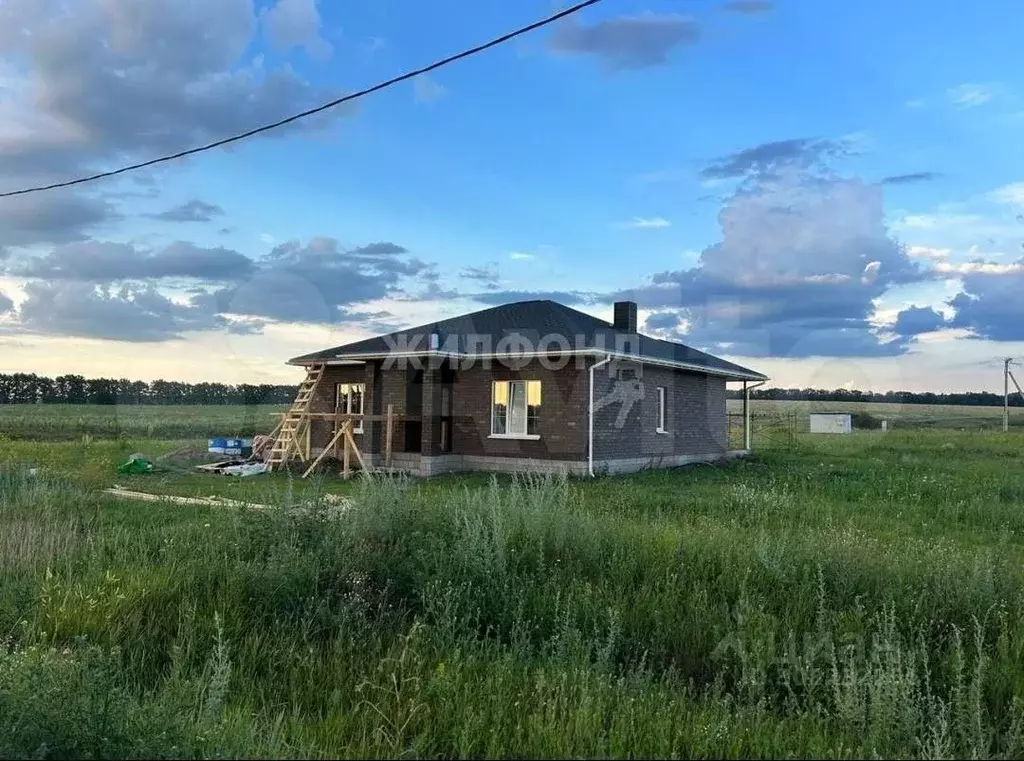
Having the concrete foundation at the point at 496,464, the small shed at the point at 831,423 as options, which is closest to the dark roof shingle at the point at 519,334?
the concrete foundation at the point at 496,464

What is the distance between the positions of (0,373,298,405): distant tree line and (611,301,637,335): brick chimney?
136 feet

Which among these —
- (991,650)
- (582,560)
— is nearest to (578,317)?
(582,560)

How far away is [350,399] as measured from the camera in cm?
2119

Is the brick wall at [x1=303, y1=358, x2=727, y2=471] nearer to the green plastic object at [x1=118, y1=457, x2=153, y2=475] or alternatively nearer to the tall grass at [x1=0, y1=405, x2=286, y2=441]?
the green plastic object at [x1=118, y1=457, x2=153, y2=475]

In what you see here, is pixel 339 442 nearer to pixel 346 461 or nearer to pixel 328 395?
pixel 328 395

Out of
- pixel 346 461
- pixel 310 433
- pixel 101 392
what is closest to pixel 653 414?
pixel 346 461

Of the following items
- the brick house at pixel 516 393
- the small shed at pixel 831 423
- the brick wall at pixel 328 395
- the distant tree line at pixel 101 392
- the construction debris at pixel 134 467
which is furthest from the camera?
the distant tree line at pixel 101 392

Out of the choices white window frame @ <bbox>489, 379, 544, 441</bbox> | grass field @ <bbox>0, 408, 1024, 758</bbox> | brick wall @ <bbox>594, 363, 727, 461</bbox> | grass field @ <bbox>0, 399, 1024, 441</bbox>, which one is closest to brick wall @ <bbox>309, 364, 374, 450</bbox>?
grass field @ <bbox>0, 399, 1024, 441</bbox>

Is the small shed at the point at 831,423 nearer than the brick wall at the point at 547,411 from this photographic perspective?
No

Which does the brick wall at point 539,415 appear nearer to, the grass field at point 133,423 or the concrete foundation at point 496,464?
the concrete foundation at point 496,464

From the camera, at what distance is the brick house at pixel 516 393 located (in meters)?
17.4

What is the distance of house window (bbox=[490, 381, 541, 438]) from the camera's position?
59.1 ft

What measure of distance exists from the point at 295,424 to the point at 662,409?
10.5 metres

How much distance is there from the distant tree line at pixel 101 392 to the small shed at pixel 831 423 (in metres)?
41.9
